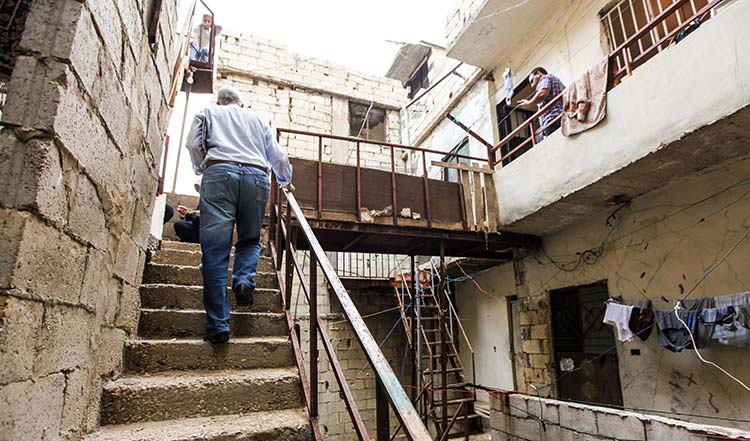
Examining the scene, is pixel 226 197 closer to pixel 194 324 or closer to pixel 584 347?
pixel 194 324

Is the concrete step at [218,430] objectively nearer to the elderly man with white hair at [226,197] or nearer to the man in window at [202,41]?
the elderly man with white hair at [226,197]

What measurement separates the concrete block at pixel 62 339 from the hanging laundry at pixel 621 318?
5.36 metres

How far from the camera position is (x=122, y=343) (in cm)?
207

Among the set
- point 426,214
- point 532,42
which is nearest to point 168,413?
point 426,214

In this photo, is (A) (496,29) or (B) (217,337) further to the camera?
(A) (496,29)

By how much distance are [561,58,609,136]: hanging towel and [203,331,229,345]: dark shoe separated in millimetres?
4548

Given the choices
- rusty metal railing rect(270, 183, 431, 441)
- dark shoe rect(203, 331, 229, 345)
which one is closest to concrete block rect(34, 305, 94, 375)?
dark shoe rect(203, 331, 229, 345)

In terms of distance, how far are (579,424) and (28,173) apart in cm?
465

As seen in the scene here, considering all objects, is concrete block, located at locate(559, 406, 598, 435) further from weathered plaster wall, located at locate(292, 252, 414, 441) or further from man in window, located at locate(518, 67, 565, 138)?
weathered plaster wall, located at locate(292, 252, 414, 441)

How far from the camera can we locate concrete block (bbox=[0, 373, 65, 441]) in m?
1.04

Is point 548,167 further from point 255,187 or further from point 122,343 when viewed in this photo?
point 122,343

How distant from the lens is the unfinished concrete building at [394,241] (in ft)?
4.09

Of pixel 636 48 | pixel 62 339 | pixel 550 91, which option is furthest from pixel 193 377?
pixel 636 48

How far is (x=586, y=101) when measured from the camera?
15.8 ft
